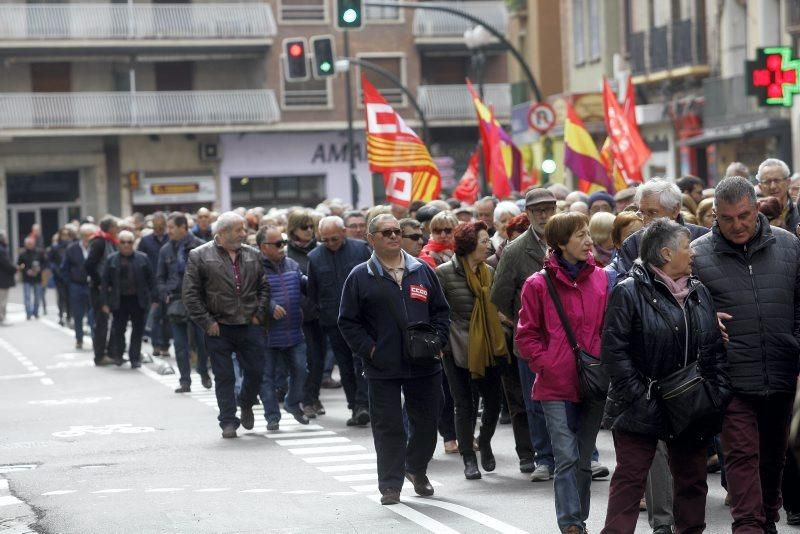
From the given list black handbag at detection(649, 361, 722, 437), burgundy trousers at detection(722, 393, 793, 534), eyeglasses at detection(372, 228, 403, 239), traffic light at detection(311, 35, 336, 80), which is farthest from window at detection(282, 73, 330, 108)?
black handbag at detection(649, 361, 722, 437)

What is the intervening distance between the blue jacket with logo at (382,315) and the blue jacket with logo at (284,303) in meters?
4.39

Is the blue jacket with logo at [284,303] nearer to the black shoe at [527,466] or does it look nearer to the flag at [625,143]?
the black shoe at [527,466]

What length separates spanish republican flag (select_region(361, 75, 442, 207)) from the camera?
72.1ft

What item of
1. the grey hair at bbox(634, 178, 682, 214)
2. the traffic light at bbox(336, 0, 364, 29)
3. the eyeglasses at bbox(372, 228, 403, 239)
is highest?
the traffic light at bbox(336, 0, 364, 29)

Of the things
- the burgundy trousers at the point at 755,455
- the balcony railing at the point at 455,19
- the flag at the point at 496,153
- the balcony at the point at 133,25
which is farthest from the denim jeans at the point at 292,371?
the balcony railing at the point at 455,19

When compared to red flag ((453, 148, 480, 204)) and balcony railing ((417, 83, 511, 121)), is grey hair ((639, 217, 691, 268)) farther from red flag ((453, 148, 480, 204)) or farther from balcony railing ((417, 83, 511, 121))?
balcony railing ((417, 83, 511, 121))

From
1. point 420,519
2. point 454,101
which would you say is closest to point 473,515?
point 420,519

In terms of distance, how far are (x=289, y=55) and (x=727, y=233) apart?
22.0 meters

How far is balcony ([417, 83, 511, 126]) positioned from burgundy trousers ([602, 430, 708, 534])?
46.0 m

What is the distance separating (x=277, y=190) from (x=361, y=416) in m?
39.4

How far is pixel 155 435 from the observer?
14.7 meters

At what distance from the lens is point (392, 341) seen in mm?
10516

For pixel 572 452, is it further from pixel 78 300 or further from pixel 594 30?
pixel 594 30

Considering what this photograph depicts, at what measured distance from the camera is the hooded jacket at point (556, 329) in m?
8.94
